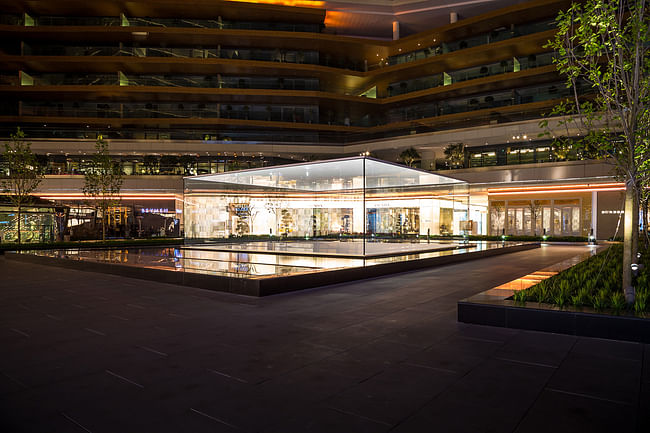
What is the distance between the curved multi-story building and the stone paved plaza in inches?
1334

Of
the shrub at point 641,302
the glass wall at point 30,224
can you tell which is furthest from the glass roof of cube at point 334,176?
the glass wall at point 30,224

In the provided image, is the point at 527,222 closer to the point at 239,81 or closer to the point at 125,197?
the point at 239,81

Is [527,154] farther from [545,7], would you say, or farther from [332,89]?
[332,89]

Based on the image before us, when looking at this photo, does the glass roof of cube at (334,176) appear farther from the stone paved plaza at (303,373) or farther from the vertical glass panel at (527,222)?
the vertical glass panel at (527,222)

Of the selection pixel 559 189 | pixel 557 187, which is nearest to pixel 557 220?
pixel 559 189

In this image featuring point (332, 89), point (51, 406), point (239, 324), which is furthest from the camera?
point (332, 89)

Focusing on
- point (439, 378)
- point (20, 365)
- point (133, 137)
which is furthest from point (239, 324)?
point (133, 137)

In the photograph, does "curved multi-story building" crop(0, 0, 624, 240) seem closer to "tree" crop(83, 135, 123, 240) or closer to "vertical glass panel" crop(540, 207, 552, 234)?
"vertical glass panel" crop(540, 207, 552, 234)

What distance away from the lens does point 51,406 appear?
3.70 meters

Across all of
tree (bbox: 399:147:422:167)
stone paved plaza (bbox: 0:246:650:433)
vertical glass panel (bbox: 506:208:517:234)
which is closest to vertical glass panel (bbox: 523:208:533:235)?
vertical glass panel (bbox: 506:208:517:234)

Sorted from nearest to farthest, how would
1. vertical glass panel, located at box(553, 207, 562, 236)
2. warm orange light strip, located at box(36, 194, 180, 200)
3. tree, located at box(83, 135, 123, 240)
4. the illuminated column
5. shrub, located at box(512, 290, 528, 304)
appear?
shrub, located at box(512, 290, 528, 304) < tree, located at box(83, 135, 123, 240) < the illuminated column < vertical glass panel, located at box(553, 207, 562, 236) < warm orange light strip, located at box(36, 194, 180, 200)

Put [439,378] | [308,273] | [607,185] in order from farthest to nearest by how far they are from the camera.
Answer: [607,185], [308,273], [439,378]

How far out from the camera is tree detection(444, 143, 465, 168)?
37644mm

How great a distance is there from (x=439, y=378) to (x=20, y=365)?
4623 millimetres
